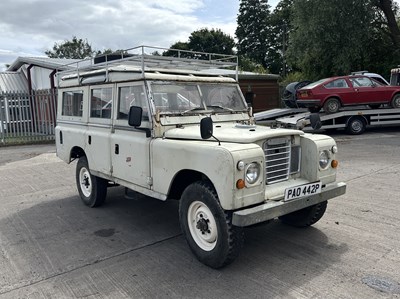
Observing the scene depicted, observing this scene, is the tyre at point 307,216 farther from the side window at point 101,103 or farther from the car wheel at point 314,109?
the car wheel at point 314,109

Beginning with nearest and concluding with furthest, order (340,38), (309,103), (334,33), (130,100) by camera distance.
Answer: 1. (130,100)
2. (309,103)
3. (334,33)
4. (340,38)

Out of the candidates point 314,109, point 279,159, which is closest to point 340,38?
point 314,109

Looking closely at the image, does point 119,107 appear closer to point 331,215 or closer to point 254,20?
point 331,215

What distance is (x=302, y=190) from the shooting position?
405 centimetres

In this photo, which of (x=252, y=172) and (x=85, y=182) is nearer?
(x=252, y=172)

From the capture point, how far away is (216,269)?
12.9 ft

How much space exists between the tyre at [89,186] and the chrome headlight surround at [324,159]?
11.7ft

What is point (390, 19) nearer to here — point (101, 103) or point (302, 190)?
point (101, 103)

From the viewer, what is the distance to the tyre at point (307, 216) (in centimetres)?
479

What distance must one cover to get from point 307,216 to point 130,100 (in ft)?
9.53

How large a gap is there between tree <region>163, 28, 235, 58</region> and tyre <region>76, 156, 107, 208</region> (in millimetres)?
55302

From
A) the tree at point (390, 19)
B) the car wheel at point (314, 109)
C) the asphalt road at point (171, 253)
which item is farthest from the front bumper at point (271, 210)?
the tree at point (390, 19)

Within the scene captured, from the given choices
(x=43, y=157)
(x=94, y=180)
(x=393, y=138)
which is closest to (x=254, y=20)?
(x=393, y=138)

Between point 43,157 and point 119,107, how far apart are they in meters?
7.63
